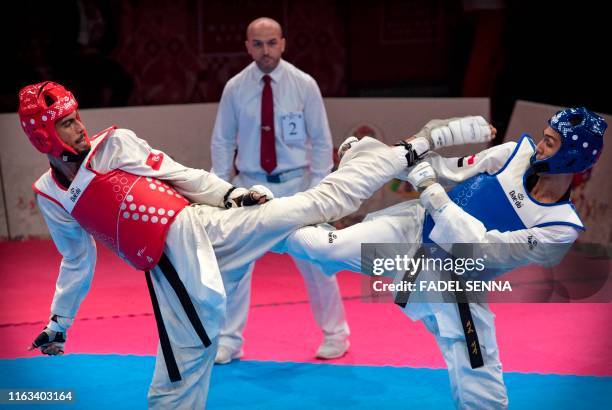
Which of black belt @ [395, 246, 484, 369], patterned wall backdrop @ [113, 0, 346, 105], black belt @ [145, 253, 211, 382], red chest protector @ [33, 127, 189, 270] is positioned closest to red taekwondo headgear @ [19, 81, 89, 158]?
red chest protector @ [33, 127, 189, 270]

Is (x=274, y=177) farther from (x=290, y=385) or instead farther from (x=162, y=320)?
(x=162, y=320)

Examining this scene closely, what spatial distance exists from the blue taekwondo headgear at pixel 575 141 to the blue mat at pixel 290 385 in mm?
1571

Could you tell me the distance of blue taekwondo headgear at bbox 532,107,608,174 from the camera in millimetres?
3830

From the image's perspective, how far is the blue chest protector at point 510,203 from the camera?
3.92m

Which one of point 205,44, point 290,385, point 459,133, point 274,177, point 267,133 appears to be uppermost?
point 459,133

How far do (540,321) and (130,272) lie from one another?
10.9 feet

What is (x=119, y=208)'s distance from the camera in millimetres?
3920

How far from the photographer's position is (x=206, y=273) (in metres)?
3.89

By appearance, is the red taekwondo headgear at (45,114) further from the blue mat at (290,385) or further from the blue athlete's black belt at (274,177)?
the blue athlete's black belt at (274,177)

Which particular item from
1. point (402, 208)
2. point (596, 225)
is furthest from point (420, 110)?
point (402, 208)

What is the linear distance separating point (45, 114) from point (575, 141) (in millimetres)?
2229

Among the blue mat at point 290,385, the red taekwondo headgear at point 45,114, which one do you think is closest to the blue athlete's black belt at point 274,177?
the blue mat at point 290,385

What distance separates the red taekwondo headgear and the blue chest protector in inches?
65.7

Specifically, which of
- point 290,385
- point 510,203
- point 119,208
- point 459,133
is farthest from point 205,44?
point 510,203
